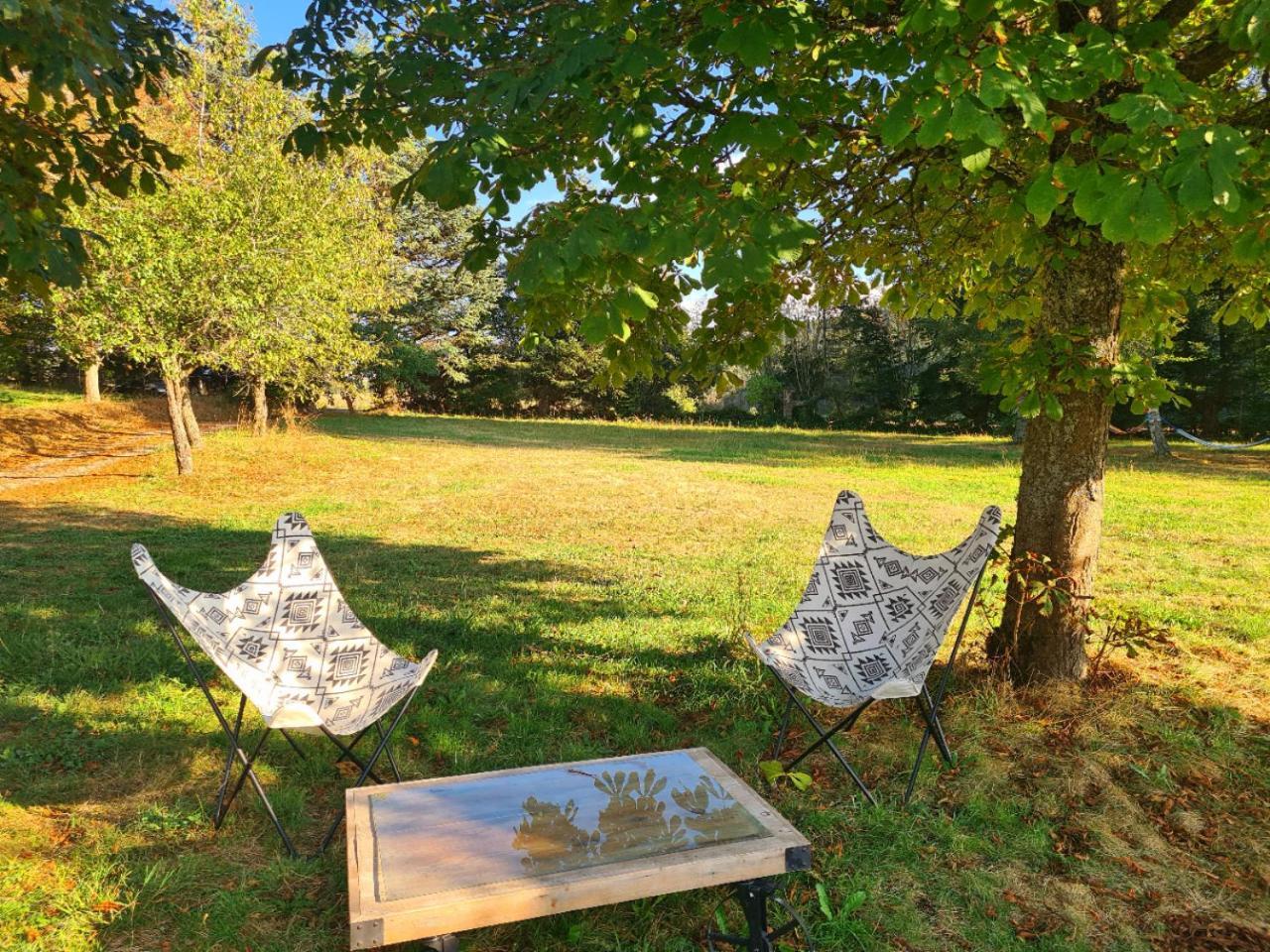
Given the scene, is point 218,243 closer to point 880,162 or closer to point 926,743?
point 880,162

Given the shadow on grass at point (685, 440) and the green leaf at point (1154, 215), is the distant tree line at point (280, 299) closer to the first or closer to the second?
the green leaf at point (1154, 215)

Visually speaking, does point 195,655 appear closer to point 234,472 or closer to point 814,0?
point 814,0

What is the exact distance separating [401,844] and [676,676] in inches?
101

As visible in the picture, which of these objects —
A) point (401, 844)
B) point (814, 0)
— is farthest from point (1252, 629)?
point (401, 844)

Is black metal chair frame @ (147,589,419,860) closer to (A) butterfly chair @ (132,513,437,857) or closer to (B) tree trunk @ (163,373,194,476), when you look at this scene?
(A) butterfly chair @ (132,513,437,857)

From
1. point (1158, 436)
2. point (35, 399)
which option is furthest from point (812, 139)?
point (35, 399)

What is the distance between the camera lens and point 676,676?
463cm

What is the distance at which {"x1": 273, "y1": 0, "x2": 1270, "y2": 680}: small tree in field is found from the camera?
2.37 m

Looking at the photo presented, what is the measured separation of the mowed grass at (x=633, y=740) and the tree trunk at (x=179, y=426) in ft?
9.14

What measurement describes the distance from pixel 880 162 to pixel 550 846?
14.0 ft

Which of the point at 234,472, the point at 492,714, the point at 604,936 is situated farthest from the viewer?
the point at 234,472

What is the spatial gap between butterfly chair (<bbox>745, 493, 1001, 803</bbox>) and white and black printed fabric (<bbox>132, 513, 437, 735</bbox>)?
174 centimetres

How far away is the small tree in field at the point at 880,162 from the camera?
2371 millimetres

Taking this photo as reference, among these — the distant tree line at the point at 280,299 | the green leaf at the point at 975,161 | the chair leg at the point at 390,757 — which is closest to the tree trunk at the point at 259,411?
the distant tree line at the point at 280,299
